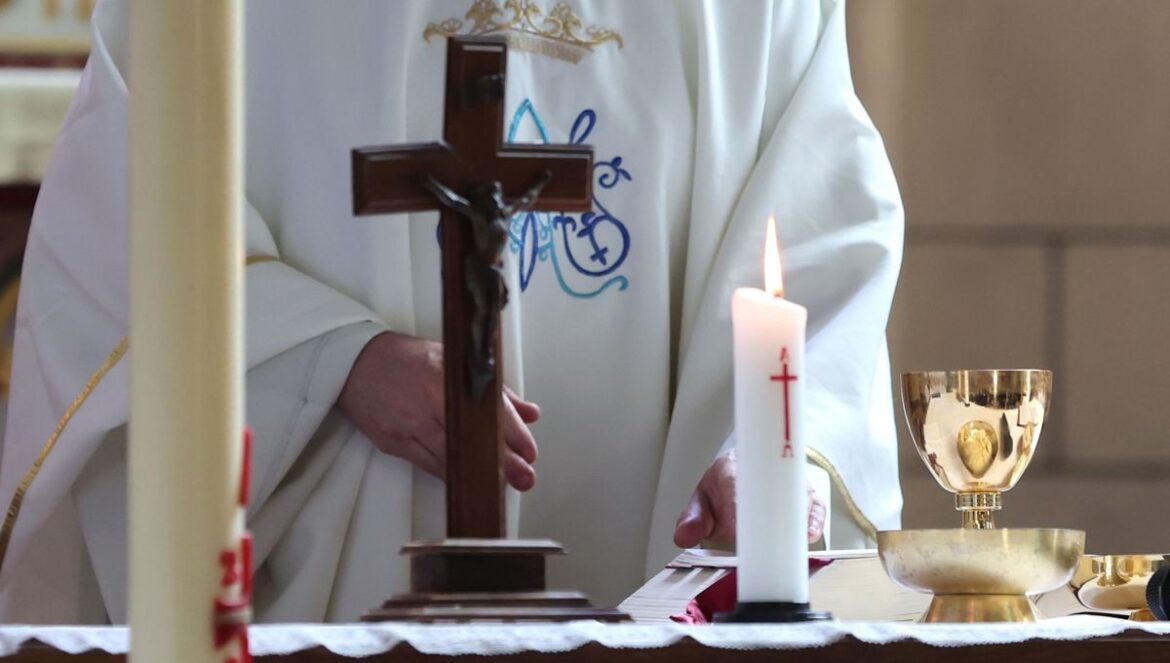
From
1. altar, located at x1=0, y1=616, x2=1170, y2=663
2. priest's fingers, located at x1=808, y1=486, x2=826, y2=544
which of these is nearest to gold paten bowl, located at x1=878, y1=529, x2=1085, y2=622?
altar, located at x1=0, y1=616, x2=1170, y2=663

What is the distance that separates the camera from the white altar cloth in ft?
3.43

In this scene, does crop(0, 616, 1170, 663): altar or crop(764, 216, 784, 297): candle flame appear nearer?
crop(0, 616, 1170, 663): altar

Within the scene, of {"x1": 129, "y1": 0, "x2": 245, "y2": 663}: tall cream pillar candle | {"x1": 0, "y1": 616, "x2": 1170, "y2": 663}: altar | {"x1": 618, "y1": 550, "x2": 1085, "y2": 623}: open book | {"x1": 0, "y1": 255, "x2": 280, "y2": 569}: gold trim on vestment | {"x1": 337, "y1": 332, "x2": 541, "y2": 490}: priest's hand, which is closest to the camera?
{"x1": 129, "y1": 0, "x2": 245, "y2": 663}: tall cream pillar candle

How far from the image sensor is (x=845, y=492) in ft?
7.11

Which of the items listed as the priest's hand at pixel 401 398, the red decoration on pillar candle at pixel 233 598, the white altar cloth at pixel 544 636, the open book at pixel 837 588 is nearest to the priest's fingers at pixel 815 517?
the open book at pixel 837 588

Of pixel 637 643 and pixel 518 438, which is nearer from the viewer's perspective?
pixel 637 643

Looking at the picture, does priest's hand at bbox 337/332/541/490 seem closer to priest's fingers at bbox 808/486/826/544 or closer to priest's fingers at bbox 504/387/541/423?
priest's fingers at bbox 504/387/541/423

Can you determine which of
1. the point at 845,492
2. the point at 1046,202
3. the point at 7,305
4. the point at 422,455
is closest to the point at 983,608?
the point at 845,492

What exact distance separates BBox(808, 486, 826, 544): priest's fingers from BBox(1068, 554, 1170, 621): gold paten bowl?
24 centimetres

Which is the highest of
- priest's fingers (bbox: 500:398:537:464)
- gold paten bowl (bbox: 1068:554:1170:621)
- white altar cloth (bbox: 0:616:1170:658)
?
priest's fingers (bbox: 500:398:537:464)

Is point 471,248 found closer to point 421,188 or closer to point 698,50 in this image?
point 421,188

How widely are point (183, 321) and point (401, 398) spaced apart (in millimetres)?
1357

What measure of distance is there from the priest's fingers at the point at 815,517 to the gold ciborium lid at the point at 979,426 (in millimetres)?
229

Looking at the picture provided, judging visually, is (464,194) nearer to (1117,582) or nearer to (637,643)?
(637,643)
